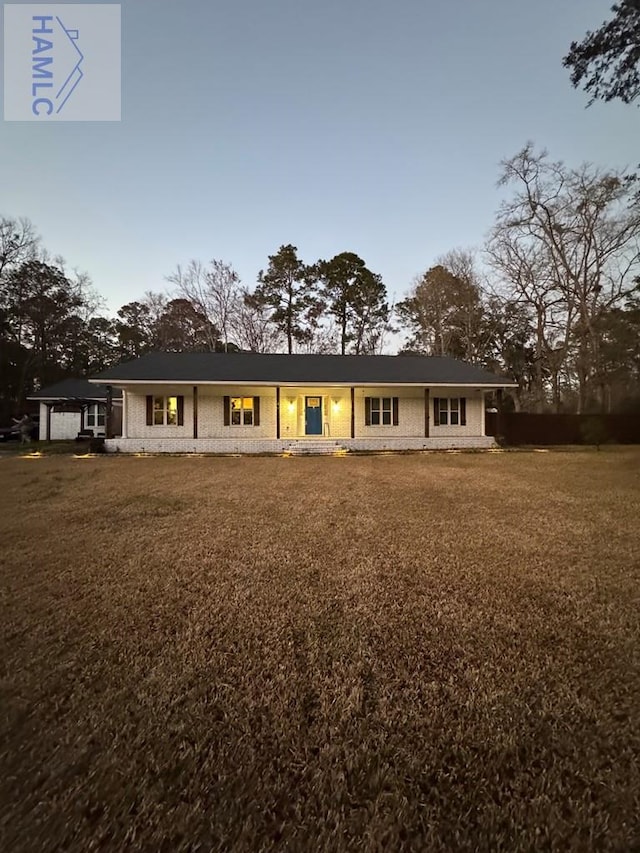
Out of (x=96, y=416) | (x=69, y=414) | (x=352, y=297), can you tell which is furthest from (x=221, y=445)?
(x=352, y=297)

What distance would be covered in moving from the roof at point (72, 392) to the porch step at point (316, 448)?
531 inches

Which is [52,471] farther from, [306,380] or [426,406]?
[426,406]

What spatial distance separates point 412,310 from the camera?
33562 mm

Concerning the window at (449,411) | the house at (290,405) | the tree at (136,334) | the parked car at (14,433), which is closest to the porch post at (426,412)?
the house at (290,405)

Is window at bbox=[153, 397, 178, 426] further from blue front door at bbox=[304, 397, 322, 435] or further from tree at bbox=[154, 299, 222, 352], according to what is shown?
tree at bbox=[154, 299, 222, 352]

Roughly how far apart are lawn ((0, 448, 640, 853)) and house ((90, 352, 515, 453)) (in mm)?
11808

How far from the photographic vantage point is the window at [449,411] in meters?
18.6

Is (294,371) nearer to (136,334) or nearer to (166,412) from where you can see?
(166,412)

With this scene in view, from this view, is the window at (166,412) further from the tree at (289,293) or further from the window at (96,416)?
the tree at (289,293)

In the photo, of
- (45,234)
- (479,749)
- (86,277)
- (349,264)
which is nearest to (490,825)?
(479,749)

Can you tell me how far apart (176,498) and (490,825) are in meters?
6.81

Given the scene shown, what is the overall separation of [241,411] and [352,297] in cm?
1885

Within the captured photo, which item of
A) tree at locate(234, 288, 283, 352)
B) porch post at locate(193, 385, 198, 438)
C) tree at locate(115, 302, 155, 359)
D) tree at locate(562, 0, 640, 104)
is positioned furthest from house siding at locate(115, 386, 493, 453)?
tree at locate(115, 302, 155, 359)

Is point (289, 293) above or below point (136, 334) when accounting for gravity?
above
